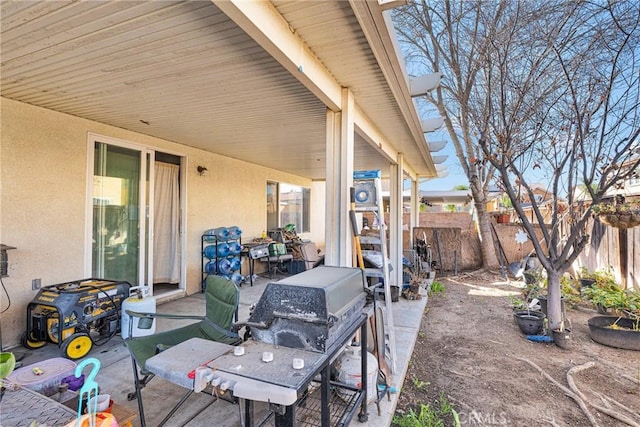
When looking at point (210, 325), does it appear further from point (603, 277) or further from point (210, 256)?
point (603, 277)

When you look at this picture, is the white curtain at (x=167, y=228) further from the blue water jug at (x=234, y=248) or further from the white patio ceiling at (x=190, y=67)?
the white patio ceiling at (x=190, y=67)

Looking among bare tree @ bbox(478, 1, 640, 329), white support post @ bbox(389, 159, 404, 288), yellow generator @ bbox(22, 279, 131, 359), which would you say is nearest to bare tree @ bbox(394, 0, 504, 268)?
bare tree @ bbox(478, 1, 640, 329)

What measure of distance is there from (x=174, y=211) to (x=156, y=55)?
11.3 ft

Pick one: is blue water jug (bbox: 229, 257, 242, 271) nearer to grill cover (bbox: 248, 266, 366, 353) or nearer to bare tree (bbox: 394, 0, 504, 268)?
grill cover (bbox: 248, 266, 366, 353)

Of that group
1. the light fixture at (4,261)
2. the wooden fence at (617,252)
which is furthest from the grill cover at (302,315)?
the wooden fence at (617,252)

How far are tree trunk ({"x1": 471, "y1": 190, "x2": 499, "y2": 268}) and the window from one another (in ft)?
15.8

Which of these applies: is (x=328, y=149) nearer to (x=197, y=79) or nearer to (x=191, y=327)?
(x=197, y=79)

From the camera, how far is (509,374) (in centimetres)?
299

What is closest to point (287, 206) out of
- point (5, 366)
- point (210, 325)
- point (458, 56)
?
point (458, 56)

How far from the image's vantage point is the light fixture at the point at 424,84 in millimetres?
3213

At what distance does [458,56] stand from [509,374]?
18.2ft

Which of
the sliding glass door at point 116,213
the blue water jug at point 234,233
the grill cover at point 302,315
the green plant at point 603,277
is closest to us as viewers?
the grill cover at point 302,315

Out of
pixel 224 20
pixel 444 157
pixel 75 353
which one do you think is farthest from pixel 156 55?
pixel 444 157

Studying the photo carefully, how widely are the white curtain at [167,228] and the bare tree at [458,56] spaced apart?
478 centimetres
